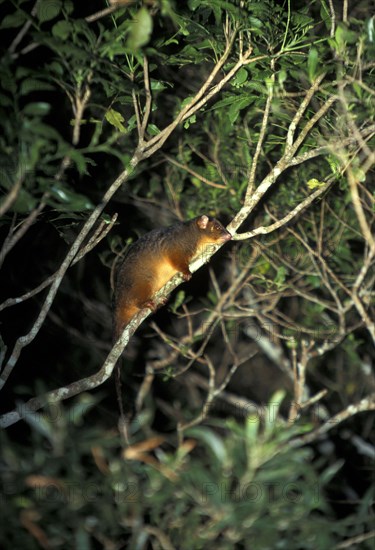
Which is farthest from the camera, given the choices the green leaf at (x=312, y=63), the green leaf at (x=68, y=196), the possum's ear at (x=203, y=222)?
the possum's ear at (x=203, y=222)

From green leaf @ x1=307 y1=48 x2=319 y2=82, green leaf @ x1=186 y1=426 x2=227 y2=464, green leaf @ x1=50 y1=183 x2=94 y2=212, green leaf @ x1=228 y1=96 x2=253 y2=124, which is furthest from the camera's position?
green leaf @ x1=228 y1=96 x2=253 y2=124

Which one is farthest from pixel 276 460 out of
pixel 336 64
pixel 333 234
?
pixel 333 234

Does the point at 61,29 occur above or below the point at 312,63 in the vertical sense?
above

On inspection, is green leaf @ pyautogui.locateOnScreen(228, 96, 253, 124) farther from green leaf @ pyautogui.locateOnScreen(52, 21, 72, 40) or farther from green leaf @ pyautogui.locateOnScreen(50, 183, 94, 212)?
green leaf @ pyautogui.locateOnScreen(50, 183, 94, 212)

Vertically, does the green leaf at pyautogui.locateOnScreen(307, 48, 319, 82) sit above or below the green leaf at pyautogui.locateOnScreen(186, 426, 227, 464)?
above

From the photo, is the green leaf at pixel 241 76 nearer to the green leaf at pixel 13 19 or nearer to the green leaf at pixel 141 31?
the green leaf at pixel 141 31

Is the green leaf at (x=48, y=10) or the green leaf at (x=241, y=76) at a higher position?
the green leaf at (x=48, y=10)

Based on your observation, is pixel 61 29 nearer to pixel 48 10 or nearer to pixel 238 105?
pixel 48 10

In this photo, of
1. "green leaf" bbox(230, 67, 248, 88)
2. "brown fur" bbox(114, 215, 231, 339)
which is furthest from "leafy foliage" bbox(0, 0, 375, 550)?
"brown fur" bbox(114, 215, 231, 339)

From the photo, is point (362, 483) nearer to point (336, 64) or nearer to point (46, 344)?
point (46, 344)

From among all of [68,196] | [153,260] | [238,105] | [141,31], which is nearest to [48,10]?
[141,31]

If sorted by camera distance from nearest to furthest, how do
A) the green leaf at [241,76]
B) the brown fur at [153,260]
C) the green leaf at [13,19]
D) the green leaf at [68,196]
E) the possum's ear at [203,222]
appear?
the green leaf at [68,196] → the green leaf at [13,19] → the green leaf at [241,76] → the brown fur at [153,260] → the possum's ear at [203,222]

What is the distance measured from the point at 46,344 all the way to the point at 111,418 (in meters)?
1.25


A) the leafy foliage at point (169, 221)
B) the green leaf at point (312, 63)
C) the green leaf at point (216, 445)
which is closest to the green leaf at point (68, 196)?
the leafy foliage at point (169, 221)
